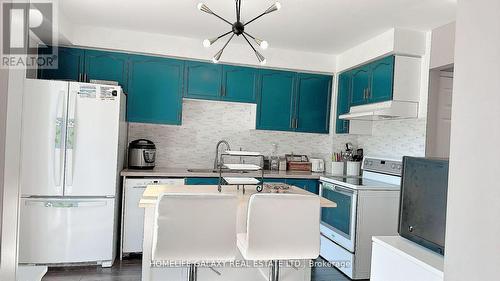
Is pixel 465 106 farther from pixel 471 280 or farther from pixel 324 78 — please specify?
pixel 324 78

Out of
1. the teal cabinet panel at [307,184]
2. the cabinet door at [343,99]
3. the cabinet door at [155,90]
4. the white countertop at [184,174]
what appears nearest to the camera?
the white countertop at [184,174]

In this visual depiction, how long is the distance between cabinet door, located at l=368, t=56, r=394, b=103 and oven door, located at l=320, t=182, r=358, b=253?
40.3 inches

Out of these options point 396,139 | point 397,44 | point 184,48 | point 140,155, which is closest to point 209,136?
point 140,155

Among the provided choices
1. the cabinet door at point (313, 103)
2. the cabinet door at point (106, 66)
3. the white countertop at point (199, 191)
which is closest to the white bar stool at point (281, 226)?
the white countertop at point (199, 191)

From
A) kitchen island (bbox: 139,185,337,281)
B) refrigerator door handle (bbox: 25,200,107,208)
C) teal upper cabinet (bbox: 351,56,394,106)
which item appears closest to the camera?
kitchen island (bbox: 139,185,337,281)

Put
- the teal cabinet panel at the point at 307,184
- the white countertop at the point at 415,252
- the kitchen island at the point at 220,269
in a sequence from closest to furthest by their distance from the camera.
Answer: the white countertop at the point at 415,252 < the kitchen island at the point at 220,269 < the teal cabinet panel at the point at 307,184

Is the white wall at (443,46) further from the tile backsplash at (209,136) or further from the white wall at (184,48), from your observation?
the tile backsplash at (209,136)

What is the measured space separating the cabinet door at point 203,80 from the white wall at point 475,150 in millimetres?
3131

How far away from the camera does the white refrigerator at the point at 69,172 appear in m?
2.96

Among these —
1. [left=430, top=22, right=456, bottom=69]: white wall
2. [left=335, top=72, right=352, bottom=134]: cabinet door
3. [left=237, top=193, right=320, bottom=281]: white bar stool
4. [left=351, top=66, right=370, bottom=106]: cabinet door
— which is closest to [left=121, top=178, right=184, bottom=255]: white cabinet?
[left=237, top=193, right=320, bottom=281]: white bar stool

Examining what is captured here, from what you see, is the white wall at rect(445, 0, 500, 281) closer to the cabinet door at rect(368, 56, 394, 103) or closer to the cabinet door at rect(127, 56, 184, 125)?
the cabinet door at rect(368, 56, 394, 103)

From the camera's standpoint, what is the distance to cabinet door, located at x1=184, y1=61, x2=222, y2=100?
155 inches

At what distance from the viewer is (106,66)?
3.70m

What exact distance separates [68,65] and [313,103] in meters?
2.92
